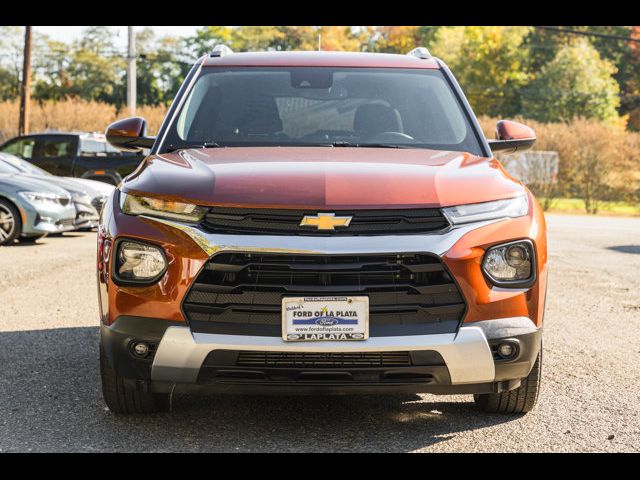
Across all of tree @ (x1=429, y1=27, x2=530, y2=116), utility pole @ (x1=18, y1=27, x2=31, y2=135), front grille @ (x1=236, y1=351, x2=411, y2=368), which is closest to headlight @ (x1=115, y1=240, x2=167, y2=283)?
front grille @ (x1=236, y1=351, x2=411, y2=368)

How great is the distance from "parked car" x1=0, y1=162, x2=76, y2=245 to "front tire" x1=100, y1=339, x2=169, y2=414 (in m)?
10.5

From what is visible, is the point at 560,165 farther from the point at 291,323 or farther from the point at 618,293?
the point at 291,323

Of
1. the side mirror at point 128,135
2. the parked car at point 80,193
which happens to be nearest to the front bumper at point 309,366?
the side mirror at point 128,135

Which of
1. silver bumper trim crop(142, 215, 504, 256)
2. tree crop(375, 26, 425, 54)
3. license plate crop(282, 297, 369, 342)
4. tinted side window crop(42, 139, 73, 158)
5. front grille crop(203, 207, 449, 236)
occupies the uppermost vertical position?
tree crop(375, 26, 425, 54)

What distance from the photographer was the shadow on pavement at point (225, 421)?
4.37 metres

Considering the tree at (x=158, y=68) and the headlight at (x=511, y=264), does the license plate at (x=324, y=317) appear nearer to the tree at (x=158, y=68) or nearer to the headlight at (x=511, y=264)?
the headlight at (x=511, y=264)

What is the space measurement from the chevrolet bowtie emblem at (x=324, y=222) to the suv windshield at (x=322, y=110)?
1247 millimetres

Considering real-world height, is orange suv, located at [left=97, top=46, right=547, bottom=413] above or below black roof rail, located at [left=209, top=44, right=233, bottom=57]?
below

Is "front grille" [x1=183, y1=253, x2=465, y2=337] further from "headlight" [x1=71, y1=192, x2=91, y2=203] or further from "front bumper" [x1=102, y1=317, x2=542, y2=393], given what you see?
"headlight" [x1=71, y1=192, x2=91, y2=203]

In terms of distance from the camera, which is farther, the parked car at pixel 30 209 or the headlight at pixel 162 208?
the parked car at pixel 30 209

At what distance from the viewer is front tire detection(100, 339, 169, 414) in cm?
460

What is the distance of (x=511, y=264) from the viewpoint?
426cm

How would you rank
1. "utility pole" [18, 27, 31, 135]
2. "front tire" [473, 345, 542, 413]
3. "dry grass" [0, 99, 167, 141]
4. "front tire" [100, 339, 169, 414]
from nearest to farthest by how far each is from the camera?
1. "front tire" [100, 339, 169, 414]
2. "front tire" [473, 345, 542, 413]
3. "utility pole" [18, 27, 31, 135]
4. "dry grass" [0, 99, 167, 141]
